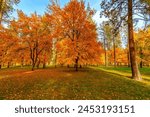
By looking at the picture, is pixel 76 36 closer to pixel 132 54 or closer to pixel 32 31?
pixel 132 54

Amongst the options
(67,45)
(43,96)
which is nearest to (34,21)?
(67,45)

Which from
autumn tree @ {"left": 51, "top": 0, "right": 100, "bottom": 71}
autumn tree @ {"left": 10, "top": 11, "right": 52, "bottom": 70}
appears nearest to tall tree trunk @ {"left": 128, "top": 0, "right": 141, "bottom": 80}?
autumn tree @ {"left": 51, "top": 0, "right": 100, "bottom": 71}

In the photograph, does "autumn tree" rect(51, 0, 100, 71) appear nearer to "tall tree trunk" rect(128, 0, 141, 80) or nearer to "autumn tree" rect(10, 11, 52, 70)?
"autumn tree" rect(10, 11, 52, 70)

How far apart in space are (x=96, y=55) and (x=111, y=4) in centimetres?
692

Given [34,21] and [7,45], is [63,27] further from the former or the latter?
[7,45]

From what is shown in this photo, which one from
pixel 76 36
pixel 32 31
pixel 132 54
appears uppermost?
pixel 32 31

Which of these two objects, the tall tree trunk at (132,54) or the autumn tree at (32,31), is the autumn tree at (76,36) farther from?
the tall tree trunk at (132,54)

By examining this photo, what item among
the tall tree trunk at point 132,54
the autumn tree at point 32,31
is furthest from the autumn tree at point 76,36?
the tall tree trunk at point 132,54

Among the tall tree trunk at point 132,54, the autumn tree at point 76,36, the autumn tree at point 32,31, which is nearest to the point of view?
the tall tree trunk at point 132,54

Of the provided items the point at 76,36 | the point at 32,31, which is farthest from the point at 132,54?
the point at 32,31

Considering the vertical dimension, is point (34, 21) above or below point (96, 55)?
above

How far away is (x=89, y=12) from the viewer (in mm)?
23578

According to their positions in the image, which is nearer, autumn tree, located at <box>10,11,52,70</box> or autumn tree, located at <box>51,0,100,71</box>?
autumn tree, located at <box>51,0,100,71</box>

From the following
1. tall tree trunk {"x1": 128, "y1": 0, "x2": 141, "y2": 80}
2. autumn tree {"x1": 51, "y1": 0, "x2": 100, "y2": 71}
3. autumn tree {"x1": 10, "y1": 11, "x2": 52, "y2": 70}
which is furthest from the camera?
autumn tree {"x1": 10, "y1": 11, "x2": 52, "y2": 70}
